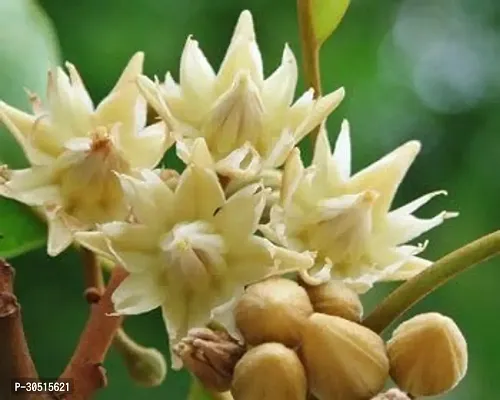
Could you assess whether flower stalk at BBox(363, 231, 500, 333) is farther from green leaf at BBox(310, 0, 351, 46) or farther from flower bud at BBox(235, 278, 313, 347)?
green leaf at BBox(310, 0, 351, 46)

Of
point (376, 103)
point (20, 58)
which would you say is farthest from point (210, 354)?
point (376, 103)

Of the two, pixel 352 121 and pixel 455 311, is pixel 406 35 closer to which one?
pixel 352 121

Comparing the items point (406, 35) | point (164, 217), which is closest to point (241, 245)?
point (164, 217)

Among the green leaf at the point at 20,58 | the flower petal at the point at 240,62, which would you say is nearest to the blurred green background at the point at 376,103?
the green leaf at the point at 20,58

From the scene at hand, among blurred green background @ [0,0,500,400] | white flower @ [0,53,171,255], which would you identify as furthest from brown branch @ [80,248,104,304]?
blurred green background @ [0,0,500,400]

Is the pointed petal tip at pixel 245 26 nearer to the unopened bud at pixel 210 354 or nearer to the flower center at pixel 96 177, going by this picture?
the flower center at pixel 96 177
